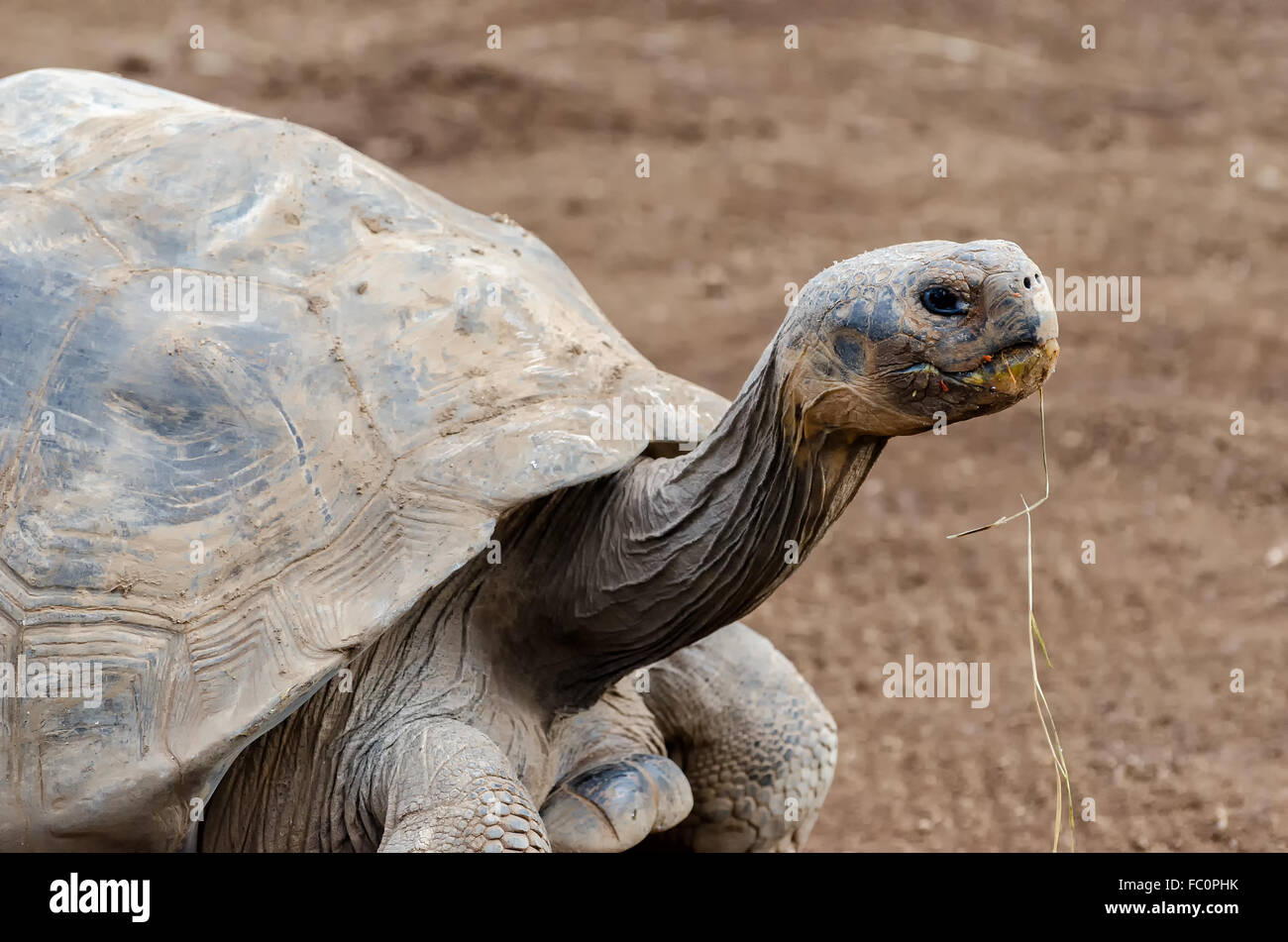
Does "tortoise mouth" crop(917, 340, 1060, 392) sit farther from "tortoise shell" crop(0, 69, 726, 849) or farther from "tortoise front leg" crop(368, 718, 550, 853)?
"tortoise front leg" crop(368, 718, 550, 853)

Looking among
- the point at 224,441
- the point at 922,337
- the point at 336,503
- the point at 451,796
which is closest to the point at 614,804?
the point at 451,796

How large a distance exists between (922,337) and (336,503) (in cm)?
127

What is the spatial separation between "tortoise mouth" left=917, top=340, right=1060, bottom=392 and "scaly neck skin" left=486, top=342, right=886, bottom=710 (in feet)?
1.10

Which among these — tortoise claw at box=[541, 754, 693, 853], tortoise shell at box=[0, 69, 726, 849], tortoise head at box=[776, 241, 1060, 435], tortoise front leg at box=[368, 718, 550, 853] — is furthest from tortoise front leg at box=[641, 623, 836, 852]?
tortoise head at box=[776, 241, 1060, 435]

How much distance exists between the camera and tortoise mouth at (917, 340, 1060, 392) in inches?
105

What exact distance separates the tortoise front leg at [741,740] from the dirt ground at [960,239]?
59 cm

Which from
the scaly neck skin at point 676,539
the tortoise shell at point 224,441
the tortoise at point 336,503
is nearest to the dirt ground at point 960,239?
the scaly neck skin at point 676,539

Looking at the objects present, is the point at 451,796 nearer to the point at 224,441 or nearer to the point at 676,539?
the point at 676,539

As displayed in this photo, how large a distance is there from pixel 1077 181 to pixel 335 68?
16.6 feet

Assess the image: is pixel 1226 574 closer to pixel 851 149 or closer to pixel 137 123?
pixel 137 123

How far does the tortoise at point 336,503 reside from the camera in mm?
3193

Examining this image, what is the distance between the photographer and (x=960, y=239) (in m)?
9.21

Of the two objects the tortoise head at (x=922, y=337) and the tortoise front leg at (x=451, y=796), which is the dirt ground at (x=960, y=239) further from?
the tortoise head at (x=922, y=337)

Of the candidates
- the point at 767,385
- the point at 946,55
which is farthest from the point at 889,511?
the point at 946,55
